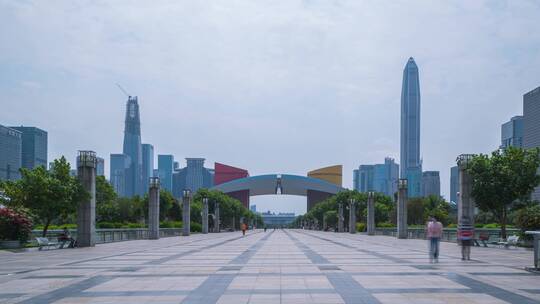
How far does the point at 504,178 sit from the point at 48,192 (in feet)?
79.9

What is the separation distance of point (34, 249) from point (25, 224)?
1326mm

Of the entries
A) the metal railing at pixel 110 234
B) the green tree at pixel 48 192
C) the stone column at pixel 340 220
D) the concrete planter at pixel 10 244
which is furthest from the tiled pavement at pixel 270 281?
the stone column at pixel 340 220

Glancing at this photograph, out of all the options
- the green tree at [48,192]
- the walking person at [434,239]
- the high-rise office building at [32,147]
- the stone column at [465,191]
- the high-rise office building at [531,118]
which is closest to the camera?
the walking person at [434,239]

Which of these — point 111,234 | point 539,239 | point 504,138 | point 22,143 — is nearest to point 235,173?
point 22,143

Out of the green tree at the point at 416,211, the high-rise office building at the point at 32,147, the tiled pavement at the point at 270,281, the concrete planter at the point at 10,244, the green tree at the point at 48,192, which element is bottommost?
the green tree at the point at 416,211

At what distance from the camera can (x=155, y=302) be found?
11523 mm

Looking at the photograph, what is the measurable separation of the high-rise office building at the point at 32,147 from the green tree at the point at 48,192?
117384mm

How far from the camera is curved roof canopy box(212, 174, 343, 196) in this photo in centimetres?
17938

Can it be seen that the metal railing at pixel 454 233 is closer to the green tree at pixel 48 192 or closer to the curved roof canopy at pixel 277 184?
the green tree at pixel 48 192

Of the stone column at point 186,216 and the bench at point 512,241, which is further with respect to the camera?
the stone column at point 186,216

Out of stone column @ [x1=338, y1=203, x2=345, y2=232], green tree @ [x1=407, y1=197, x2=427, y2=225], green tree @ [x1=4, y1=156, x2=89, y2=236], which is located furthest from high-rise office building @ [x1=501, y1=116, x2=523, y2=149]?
green tree @ [x1=4, y1=156, x2=89, y2=236]

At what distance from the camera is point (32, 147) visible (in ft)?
487

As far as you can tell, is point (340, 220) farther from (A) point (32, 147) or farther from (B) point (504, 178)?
(A) point (32, 147)

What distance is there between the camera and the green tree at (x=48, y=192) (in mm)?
30391
